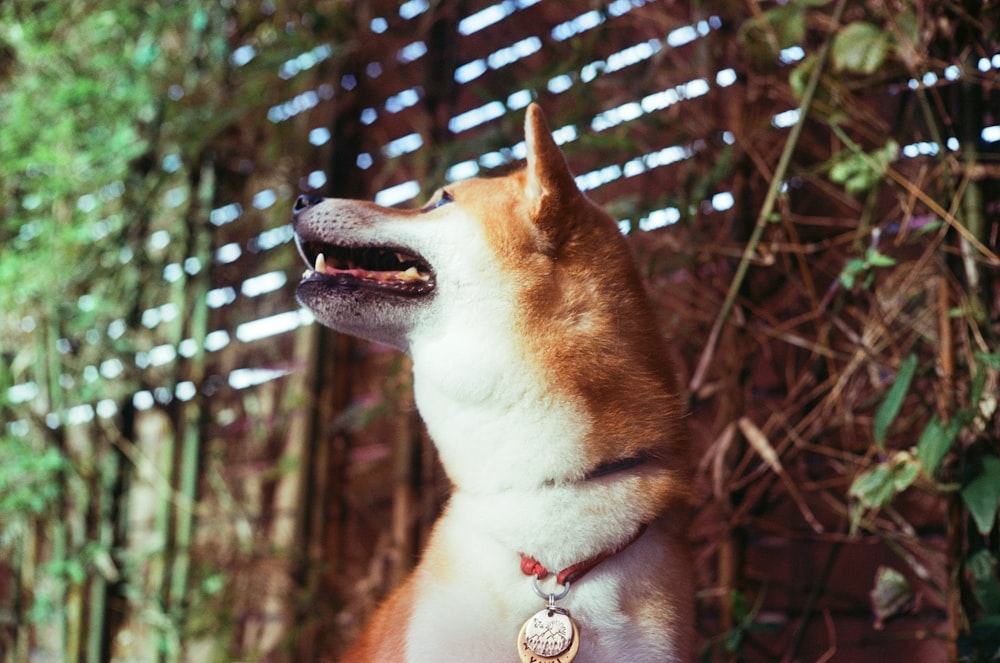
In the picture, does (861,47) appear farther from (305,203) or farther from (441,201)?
(305,203)

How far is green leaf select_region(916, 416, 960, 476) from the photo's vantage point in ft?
3.83

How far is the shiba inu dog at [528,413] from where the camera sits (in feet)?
3.21

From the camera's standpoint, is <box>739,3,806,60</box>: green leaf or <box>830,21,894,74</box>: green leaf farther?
<box>739,3,806,60</box>: green leaf

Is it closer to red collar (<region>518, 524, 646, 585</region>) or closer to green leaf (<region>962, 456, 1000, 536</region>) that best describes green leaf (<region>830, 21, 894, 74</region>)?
green leaf (<region>962, 456, 1000, 536</region>)

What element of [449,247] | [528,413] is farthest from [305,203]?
[528,413]

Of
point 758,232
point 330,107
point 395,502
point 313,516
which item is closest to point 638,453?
point 758,232

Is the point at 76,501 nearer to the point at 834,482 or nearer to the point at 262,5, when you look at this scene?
the point at 262,5

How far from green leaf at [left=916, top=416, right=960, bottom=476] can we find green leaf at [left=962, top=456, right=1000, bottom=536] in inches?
1.9

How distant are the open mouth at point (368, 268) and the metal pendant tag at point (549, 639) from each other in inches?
16.1

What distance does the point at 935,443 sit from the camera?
119cm

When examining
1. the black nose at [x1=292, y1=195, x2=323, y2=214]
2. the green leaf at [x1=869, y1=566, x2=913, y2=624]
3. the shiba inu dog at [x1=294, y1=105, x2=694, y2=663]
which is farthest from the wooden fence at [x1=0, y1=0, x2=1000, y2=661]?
the black nose at [x1=292, y1=195, x2=323, y2=214]

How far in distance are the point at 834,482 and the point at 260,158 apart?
5.91ft

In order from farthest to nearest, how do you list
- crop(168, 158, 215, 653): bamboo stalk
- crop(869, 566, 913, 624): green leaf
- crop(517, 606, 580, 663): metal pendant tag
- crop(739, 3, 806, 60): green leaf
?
crop(168, 158, 215, 653): bamboo stalk, crop(739, 3, 806, 60): green leaf, crop(869, 566, 913, 624): green leaf, crop(517, 606, 580, 663): metal pendant tag

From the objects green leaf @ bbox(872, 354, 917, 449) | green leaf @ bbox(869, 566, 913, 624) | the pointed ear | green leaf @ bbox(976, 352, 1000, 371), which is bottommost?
green leaf @ bbox(869, 566, 913, 624)
